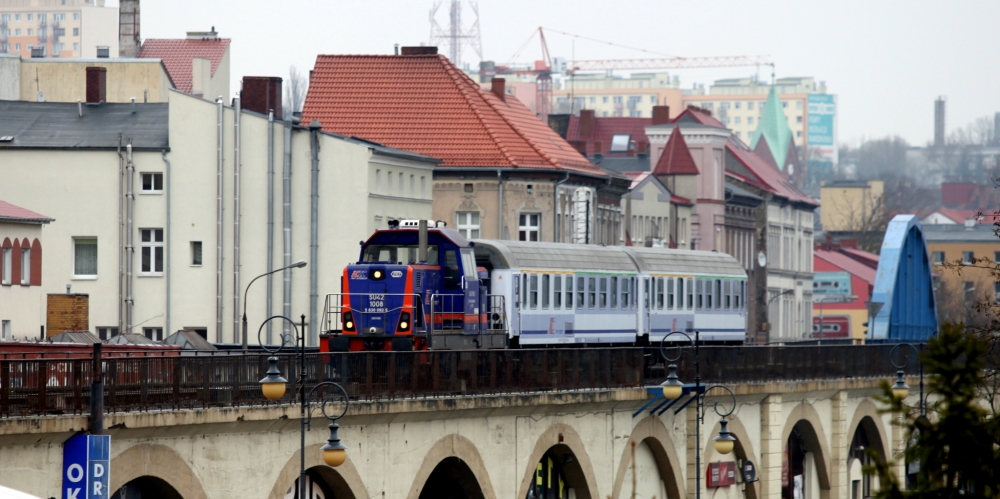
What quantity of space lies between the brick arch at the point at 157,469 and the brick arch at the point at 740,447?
2055 centimetres

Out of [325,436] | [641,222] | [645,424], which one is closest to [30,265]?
[645,424]

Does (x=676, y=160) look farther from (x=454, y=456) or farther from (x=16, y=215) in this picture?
(x=454, y=456)

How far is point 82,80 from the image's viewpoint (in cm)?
7888

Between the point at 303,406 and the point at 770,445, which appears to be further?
the point at 770,445

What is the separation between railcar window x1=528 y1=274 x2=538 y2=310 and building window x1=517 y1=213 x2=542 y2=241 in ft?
93.2

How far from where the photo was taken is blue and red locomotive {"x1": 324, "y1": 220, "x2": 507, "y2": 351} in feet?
124

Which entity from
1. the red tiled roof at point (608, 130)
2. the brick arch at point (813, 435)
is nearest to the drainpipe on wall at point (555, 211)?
the brick arch at point (813, 435)

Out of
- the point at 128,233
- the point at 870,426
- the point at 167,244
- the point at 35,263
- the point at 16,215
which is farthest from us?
the point at 167,244

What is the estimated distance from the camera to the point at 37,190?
200 feet

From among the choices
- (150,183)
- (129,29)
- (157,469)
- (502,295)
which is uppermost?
(129,29)

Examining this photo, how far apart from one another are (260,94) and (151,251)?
21.4 ft

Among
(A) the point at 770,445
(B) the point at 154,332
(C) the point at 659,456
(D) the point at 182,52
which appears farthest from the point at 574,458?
(D) the point at 182,52

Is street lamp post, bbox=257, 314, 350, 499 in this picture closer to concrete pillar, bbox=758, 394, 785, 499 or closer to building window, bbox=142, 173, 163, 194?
concrete pillar, bbox=758, 394, 785, 499

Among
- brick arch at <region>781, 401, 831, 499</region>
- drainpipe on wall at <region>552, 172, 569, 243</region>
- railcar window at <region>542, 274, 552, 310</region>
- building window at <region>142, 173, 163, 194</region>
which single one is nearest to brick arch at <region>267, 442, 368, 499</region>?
railcar window at <region>542, 274, 552, 310</region>
